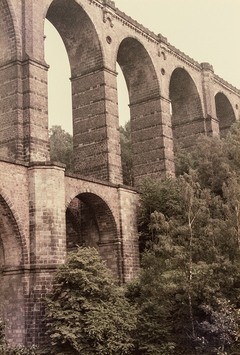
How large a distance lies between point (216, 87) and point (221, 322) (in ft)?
78.5

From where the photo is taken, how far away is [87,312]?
15789 millimetres

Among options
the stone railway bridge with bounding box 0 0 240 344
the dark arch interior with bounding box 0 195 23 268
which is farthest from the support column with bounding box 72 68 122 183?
the dark arch interior with bounding box 0 195 23 268

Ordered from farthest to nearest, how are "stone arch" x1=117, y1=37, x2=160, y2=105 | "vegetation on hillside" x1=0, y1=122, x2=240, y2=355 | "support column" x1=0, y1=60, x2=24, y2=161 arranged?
"stone arch" x1=117, y1=37, x2=160, y2=105, "support column" x1=0, y1=60, x2=24, y2=161, "vegetation on hillside" x1=0, y1=122, x2=240, y2=355

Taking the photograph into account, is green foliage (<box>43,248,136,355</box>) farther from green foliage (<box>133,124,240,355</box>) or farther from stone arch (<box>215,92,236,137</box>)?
stone arch (<box>215,92,236,137</box>)

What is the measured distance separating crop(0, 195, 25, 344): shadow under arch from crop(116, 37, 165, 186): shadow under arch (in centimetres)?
1202

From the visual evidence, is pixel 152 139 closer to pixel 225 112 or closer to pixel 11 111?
pixel 11 111

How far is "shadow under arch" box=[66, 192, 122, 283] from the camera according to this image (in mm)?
21844

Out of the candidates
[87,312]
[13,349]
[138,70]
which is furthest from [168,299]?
[138,70]

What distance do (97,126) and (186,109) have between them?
11.0m

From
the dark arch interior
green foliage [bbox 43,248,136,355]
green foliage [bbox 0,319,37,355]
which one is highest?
the dark arch interior

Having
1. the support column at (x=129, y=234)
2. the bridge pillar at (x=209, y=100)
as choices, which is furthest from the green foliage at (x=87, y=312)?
the bridge pillar at (x=209, y=100)

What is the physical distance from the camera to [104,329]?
617 inches

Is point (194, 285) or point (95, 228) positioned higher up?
point (95, 228)

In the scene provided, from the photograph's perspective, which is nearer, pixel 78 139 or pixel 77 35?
pixel 78 139
